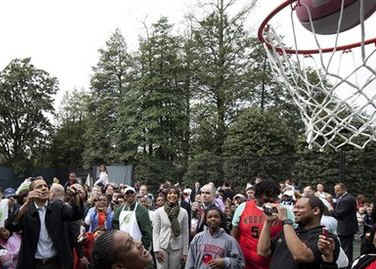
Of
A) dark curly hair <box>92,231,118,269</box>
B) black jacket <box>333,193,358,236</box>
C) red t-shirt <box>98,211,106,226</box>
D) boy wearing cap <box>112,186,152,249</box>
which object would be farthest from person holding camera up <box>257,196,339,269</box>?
black jacket <box>333,193,358,236</box>

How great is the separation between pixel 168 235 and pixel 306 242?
3.13 meters

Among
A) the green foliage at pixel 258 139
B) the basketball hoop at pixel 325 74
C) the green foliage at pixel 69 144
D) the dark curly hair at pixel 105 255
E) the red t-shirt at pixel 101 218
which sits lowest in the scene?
the dark curly hair at pixel 105 255

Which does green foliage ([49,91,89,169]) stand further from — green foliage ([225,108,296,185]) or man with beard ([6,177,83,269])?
man with beard ([6,177,83,269])

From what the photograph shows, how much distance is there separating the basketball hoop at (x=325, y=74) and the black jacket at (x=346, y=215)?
3.88 m

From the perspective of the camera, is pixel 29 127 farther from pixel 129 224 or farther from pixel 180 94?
pixel 129 224

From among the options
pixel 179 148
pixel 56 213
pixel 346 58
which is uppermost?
pixel 179 148

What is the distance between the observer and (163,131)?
31.0 metres

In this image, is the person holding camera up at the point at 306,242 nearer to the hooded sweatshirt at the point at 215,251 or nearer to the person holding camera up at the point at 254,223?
the person holding camera up at the point at 254,223

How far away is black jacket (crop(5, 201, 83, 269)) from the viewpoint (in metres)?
4.91

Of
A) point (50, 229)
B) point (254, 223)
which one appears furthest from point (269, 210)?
point (50, 229)

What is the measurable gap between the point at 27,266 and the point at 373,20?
4345 millimetres

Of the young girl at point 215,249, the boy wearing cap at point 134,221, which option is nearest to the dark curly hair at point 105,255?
the young girl at point 215,249

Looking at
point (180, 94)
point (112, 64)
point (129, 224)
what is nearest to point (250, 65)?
point (180, 94)

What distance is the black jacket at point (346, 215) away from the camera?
9.17 meters
